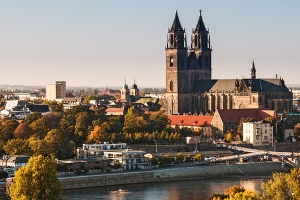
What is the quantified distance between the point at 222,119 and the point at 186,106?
15209 millimetres

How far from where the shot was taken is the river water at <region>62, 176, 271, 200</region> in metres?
49.2

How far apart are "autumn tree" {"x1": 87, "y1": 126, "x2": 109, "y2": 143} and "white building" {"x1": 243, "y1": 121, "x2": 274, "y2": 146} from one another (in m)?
12.9

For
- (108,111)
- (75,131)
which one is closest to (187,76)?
(108,111)

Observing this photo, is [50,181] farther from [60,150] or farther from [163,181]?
[60,150]

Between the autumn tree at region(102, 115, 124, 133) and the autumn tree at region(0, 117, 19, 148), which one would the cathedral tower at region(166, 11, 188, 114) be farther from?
the autumn tree at region(0, 117, 19, 148)

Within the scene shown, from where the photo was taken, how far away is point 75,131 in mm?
70938

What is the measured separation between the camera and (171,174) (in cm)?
5875

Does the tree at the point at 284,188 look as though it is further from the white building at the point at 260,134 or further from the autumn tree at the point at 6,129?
the white building at the point at 260,134

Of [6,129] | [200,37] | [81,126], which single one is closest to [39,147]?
[6,129]

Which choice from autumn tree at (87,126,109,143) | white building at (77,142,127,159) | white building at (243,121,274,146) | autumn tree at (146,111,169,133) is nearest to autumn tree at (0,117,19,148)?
white building at (77,142,127,159)

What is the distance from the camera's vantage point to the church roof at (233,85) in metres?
90.2

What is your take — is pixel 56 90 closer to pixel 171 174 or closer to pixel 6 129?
pixel 6 129

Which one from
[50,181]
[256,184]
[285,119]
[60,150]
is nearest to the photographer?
[50,181]

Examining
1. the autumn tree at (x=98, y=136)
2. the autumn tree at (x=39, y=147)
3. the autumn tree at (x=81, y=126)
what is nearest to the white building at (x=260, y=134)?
the autumn tree at (x=98, y=136)
